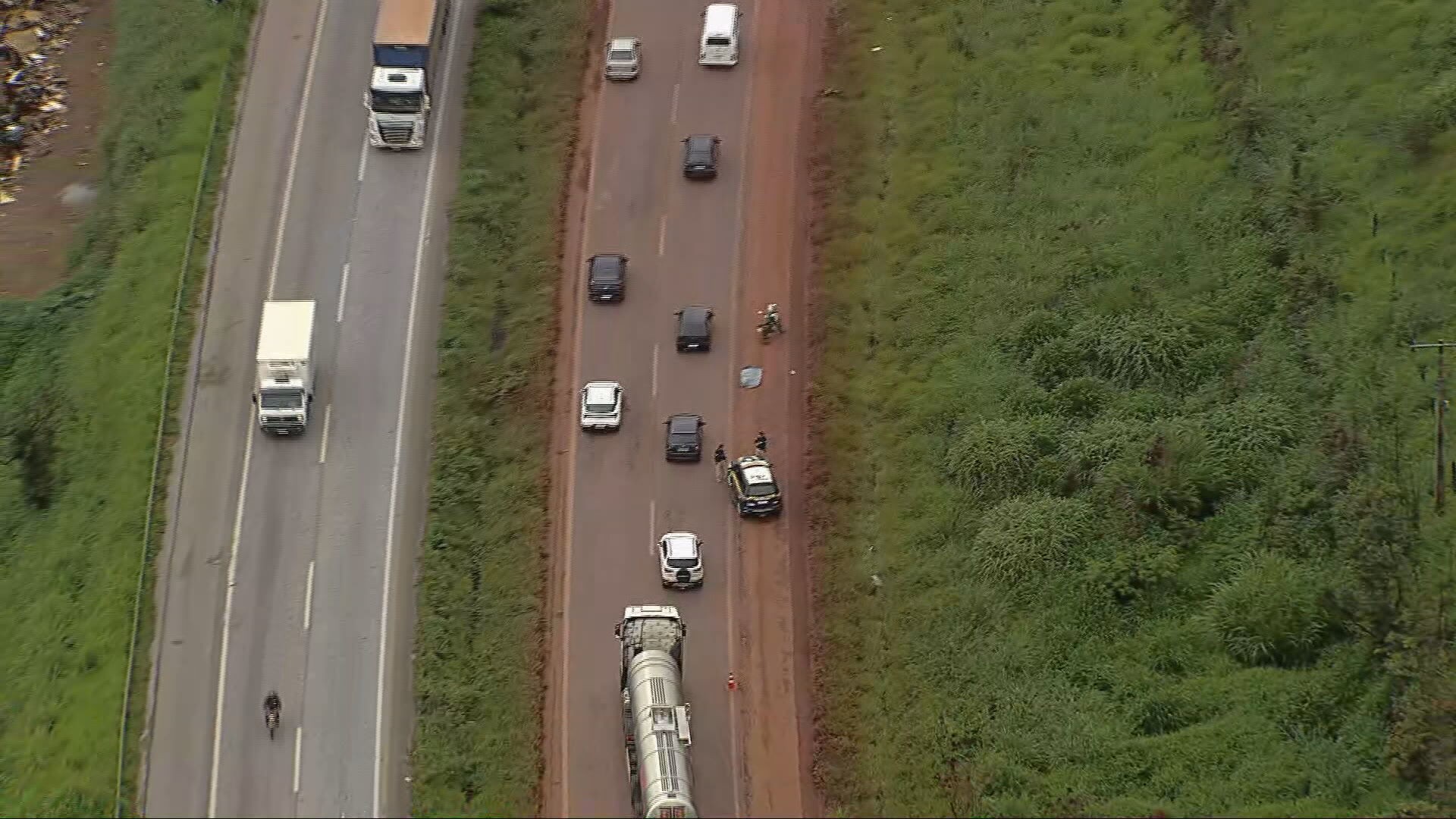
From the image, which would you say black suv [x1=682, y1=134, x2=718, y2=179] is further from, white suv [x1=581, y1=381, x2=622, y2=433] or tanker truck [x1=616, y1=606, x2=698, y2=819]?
tanker truck [x1=616, y1=606, x2=698, y2=819]

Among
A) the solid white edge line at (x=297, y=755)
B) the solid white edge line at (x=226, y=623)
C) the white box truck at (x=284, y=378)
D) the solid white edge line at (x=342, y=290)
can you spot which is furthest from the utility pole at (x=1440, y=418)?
the solid white edge line at (x=342, y=290)

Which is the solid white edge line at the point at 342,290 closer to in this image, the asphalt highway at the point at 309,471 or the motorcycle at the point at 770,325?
the asphalt highway at the point at 309,471

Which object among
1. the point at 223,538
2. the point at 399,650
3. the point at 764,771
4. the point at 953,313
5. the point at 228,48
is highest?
the point at 228,48

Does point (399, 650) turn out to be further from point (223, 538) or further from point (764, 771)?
point (764, 771)

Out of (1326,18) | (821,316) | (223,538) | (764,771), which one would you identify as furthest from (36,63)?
(1326,18)

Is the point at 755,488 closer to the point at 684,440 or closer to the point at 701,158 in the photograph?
the point at 684,440

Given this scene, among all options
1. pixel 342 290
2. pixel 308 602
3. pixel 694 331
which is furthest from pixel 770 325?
pixel 308 602
